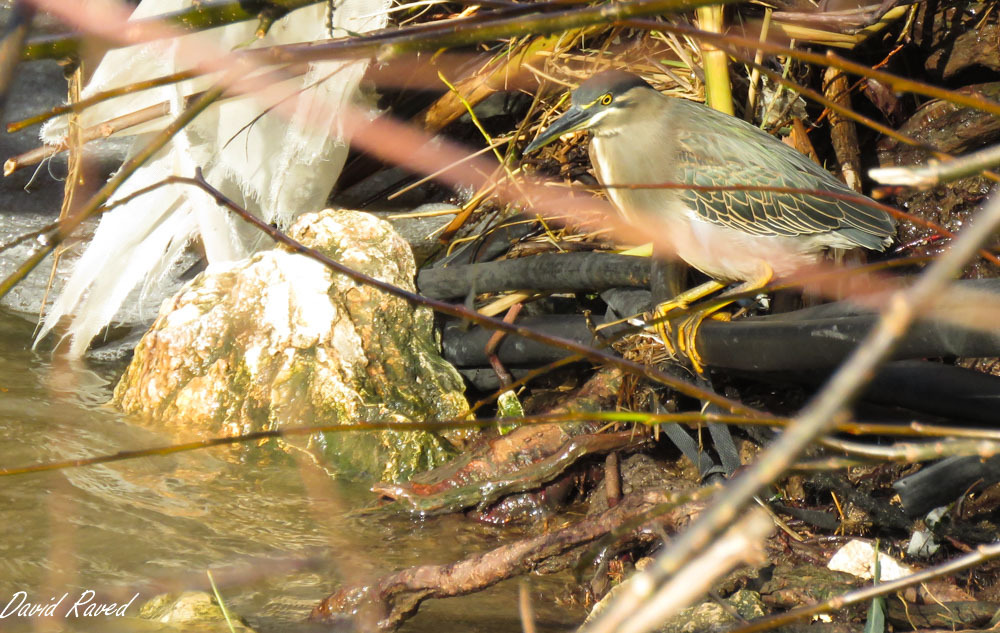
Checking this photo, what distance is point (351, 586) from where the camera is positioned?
2.03 metres

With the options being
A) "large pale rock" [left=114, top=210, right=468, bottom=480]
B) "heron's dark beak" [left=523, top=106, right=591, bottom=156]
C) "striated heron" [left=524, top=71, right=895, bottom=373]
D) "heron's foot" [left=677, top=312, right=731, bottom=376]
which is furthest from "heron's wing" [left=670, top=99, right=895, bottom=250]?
"large pale rock" [left=114, top=210, right=468, bottom=480]

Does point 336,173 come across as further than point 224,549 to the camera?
Yes

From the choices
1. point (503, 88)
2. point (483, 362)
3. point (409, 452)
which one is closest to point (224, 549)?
point (409, 452)

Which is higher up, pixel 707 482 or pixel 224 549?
pixel 224 549

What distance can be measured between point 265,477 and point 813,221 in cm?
210

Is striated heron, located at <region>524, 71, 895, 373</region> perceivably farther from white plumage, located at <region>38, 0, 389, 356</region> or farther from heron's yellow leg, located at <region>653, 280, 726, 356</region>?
white plumage, located at <region>38, 0, 389, 356</region>

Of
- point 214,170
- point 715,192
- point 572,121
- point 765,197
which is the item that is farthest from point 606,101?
point 214,170

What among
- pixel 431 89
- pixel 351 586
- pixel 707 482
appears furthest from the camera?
pixel 431 89

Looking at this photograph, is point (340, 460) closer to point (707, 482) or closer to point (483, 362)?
point (483, 362)

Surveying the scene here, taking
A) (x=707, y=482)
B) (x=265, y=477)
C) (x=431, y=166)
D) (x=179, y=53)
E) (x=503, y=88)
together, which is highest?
(x=179, y=53)

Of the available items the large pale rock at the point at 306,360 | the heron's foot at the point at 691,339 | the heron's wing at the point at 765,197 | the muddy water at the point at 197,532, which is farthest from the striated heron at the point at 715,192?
the muddy water at the point at 197,532

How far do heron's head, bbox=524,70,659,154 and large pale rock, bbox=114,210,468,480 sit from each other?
0.94 m

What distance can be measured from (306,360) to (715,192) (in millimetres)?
1625

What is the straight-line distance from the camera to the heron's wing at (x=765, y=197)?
10.1ft
